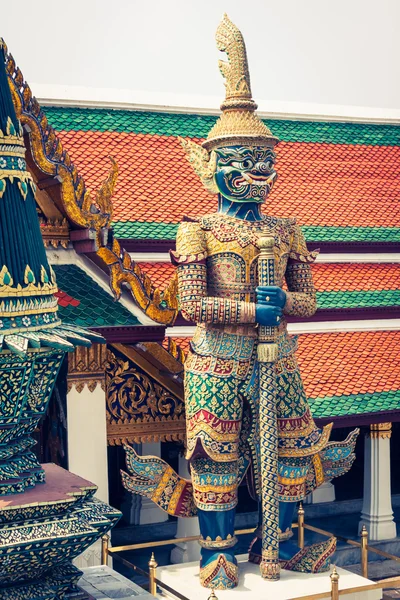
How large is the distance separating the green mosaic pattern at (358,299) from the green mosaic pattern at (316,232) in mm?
900

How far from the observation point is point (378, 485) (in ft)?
46.7

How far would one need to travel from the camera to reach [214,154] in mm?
10203

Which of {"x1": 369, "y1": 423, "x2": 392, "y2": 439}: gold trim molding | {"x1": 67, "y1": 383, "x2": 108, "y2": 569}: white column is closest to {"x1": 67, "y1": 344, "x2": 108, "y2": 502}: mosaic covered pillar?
{"x1": 67, "y1": 383, "x2": 108, "y2": 569}: white column

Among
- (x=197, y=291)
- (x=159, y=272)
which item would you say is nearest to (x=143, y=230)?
(x=159, y=272)

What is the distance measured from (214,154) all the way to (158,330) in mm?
1937

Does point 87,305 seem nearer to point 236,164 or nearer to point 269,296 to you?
point 269,296

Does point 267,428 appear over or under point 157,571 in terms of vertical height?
over

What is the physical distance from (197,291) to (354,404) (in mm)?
3940

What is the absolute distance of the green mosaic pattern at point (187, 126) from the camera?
15203 millimetres

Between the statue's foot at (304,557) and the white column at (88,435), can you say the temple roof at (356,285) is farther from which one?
Result: the statue's foot at (304,557)

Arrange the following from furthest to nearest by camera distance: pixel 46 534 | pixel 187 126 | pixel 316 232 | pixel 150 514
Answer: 1. pixel 187 126
2. pixel 316 232
3. pixel 150 514
4. pixel 46 534

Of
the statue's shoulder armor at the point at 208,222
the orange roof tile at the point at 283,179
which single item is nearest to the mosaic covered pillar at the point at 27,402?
the statue's shoulder armor at the point at 208,222

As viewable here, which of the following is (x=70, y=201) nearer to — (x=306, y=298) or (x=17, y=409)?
(x=306, y=298)

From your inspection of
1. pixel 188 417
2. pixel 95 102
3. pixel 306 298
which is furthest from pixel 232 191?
pixel 95 102
